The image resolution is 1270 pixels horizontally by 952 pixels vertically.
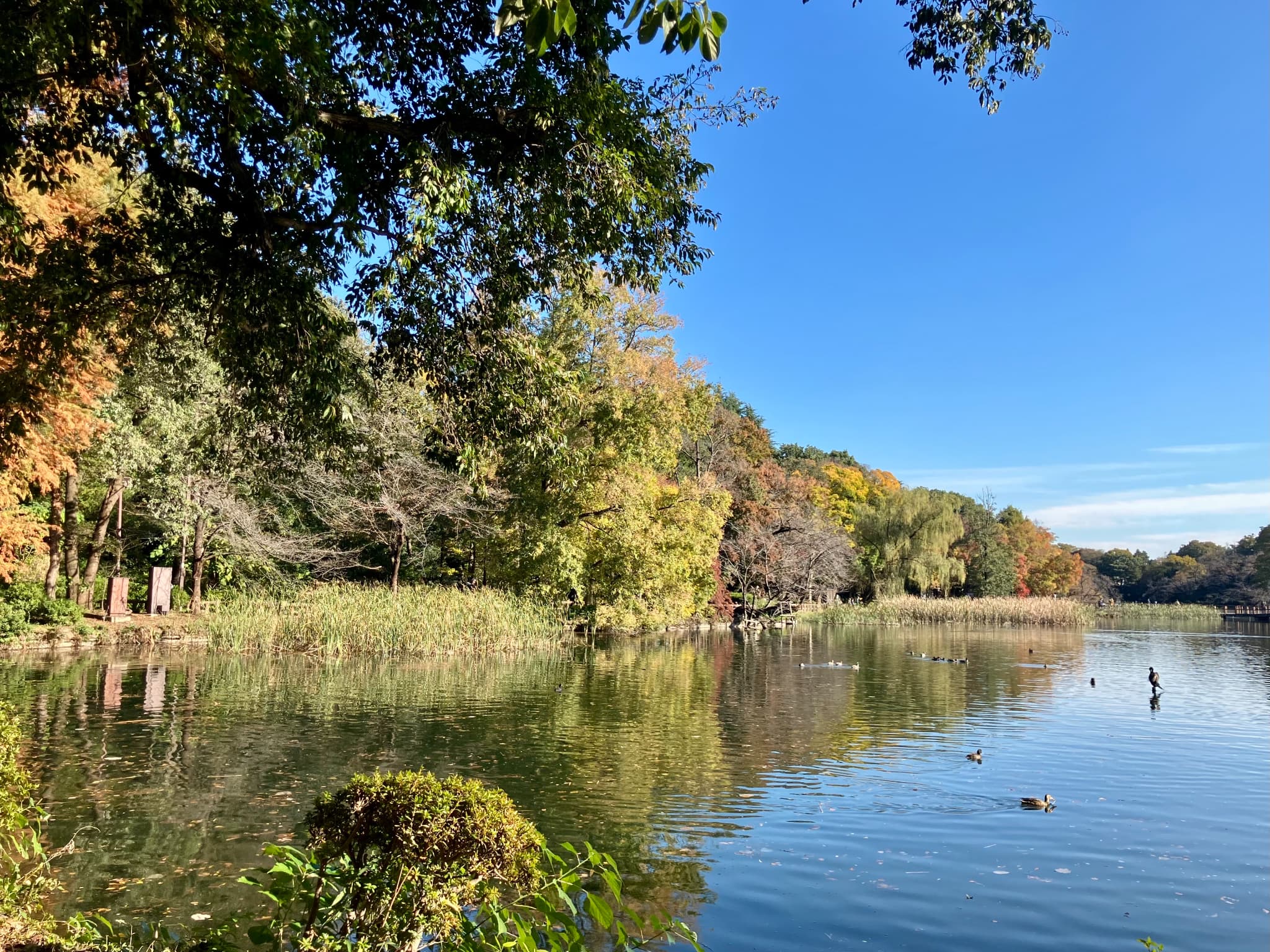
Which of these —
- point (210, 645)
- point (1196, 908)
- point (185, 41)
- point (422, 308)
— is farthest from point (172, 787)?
point (210, 645)

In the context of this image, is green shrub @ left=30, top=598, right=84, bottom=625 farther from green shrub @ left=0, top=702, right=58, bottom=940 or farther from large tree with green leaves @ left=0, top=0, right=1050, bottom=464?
green shrub @ left=0, top=702, right=58, bottom=940

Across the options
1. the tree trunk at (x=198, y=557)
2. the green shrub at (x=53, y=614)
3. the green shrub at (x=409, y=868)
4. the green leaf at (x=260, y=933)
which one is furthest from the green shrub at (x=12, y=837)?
the tree trunk at (x=198, y=557)

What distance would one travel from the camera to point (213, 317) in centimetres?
763

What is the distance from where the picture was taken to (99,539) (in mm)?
22812

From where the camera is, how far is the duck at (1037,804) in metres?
8.27

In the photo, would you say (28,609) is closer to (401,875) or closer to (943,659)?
(401,875)

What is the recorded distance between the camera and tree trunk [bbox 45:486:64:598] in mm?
21297

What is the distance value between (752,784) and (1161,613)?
58937mm

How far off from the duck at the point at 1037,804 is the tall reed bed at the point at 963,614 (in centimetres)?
3679

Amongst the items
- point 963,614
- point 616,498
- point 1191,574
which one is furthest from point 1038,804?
point 1191,574

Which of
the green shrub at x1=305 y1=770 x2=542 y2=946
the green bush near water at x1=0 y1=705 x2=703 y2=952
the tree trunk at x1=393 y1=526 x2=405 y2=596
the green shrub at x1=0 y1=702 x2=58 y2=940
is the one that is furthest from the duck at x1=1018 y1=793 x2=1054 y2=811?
the tree trunk at x1=393 y1=526 x2=405 y2=596

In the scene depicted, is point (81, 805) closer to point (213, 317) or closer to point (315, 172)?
point (213, 317)

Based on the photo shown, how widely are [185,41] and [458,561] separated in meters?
28.9

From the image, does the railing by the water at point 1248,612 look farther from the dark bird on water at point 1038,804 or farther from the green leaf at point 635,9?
the green leaf at point 635,9
